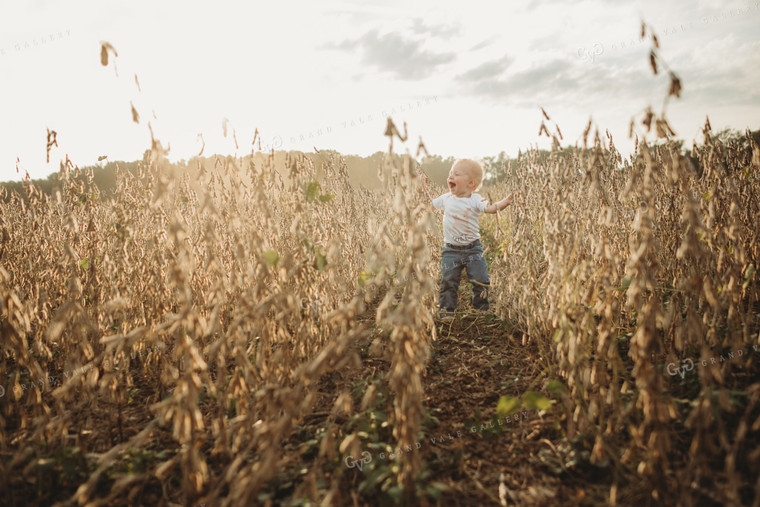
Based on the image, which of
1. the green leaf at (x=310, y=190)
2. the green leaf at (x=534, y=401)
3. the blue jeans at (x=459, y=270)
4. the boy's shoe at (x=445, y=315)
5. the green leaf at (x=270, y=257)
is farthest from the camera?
the blue jeans at (x=459, y=270)

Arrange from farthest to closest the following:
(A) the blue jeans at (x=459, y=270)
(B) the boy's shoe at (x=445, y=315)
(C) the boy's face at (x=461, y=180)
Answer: (C) the boy's face at (x=461, y=180), (A) the blue jeans at (x=459, y=270), (B) the boy's shoe at (x=445, y=315)

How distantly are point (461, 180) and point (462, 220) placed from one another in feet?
1.18

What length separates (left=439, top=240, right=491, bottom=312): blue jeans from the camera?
10.9 feet

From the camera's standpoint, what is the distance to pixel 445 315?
125 inches

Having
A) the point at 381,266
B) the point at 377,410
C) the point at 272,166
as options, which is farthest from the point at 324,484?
the point at 272,166

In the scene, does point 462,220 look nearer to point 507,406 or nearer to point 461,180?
point 461,180

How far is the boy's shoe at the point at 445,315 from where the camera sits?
288 cm

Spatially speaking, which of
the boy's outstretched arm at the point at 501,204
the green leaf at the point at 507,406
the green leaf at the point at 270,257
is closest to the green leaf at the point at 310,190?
the green leaf at the point at 270,257

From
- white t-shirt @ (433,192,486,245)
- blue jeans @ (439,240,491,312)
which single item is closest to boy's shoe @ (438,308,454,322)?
blue jeans @ (439,240,491,312)

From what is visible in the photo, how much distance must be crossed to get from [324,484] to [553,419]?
3.08 feet

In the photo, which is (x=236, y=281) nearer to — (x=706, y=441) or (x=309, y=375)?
(x=309, y=375)

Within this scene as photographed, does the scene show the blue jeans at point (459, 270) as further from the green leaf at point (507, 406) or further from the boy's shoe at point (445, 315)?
the green leaf at point (507, 406)

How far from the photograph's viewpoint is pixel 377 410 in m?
1.60

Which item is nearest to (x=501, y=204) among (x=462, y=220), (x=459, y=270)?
(x=462, y=220)
